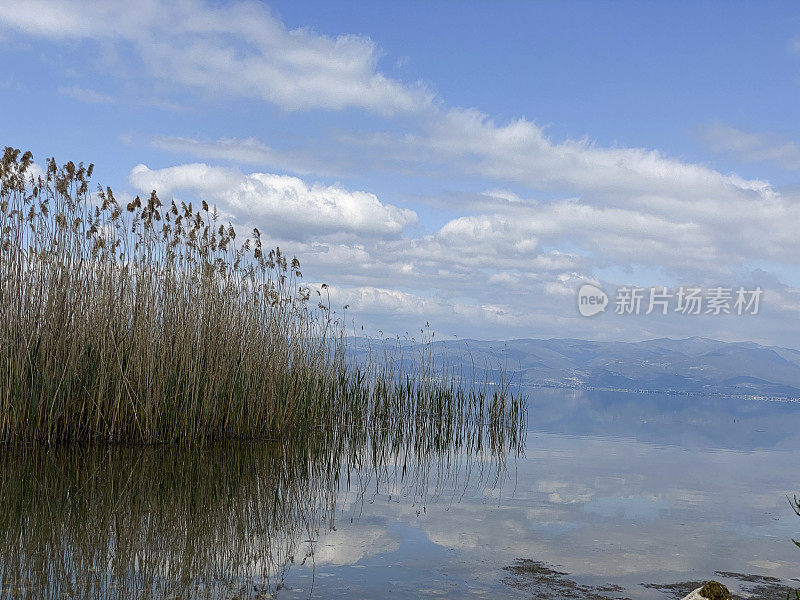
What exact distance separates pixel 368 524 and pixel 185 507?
136 cm

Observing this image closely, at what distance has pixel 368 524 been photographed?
5.06 meters

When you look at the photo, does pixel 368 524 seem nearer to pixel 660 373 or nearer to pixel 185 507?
pixel 185 507

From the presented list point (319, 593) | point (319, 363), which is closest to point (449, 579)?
point (319, 593)

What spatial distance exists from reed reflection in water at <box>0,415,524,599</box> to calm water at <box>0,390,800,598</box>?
2cm

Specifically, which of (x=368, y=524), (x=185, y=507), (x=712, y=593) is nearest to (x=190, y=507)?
(x=185, y=507)

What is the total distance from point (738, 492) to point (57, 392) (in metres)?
7.27

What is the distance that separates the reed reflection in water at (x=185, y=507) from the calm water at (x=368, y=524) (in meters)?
0.02

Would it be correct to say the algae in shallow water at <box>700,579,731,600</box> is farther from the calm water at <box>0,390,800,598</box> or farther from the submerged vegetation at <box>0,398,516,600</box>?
the submerged vegetation at <box>0,398,516,600</box>

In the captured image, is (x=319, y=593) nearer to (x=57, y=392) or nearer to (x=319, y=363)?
(x=57, y=392)

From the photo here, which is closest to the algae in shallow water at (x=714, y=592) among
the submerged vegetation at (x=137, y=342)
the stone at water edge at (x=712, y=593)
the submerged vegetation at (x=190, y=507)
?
the stone at water edge at (x=712, y=593)

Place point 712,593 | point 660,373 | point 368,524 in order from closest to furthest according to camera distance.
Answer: point 712,593, point 368,524, point 660,373

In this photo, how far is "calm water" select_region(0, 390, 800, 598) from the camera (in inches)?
146

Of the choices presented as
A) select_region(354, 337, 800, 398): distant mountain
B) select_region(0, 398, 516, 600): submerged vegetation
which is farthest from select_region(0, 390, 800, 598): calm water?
select_region(354, 337, 800, 398): distant mountain

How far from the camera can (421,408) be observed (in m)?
11.3
